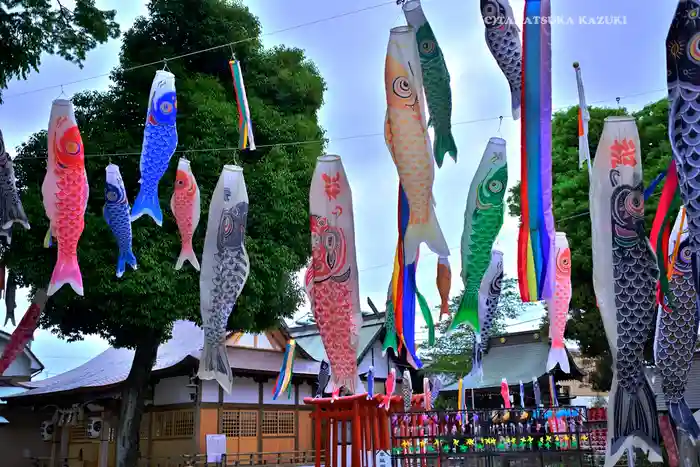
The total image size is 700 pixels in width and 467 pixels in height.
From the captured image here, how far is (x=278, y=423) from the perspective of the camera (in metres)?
19.1

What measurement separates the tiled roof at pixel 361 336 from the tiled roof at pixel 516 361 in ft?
11.9

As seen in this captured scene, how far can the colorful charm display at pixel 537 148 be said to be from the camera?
4.66 meters

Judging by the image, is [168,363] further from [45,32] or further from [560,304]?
[560,304]

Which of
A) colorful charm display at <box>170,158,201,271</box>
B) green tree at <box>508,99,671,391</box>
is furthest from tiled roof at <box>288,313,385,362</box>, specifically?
colorful charm display at <box>170,158,201,271</box>

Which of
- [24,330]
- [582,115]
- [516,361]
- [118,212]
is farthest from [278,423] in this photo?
[582,115]

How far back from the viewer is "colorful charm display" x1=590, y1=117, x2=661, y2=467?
4.84 meters

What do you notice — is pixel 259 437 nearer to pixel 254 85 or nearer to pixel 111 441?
pixel 111 441

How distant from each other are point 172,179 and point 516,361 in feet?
58.1

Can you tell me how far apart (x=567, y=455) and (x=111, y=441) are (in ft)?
47.5

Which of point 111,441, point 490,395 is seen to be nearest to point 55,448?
point 111,441

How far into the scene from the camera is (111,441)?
18375 mm

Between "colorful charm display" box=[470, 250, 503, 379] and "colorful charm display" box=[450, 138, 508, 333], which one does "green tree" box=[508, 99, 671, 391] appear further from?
"colorful charm display" box=[450, 138, 508, 333]

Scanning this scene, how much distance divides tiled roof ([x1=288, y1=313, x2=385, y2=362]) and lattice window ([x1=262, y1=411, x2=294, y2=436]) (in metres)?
4.53

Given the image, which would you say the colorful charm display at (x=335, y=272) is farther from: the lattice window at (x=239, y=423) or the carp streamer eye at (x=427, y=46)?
the lattice window at (x=239, y=423)
